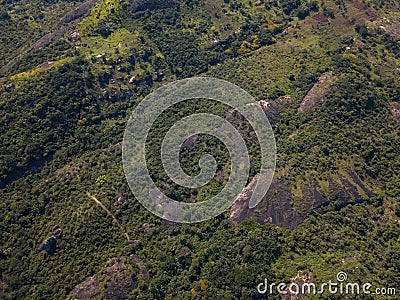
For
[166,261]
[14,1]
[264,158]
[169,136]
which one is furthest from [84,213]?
[14,1]

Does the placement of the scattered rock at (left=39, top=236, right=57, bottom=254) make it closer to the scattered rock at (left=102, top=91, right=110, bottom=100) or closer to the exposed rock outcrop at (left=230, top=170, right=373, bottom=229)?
the exposed rock outcrop at (left=230, top=170, right=373, bottom=229)

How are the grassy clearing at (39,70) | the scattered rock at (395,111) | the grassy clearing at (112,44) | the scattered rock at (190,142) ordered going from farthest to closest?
the grassy clearing at (112,44)
the grassy clearing at (39,70)
the scattered rock at (395,111)
the scattered rock at (190,142)

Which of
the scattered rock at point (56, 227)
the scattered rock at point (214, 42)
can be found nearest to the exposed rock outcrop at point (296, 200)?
the scattered rock at point (56, 227)

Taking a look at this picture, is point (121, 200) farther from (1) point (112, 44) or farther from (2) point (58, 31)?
(2) point (58, 31)

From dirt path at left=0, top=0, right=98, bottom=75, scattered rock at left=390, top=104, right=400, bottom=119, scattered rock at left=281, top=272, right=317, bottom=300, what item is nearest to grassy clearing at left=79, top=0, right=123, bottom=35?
dirt path at left=0, top=0, right=98, bottom=75

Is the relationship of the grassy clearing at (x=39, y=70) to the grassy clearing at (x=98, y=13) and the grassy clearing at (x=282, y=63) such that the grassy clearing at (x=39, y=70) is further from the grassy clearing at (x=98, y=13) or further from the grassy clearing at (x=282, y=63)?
the grassy clearing at (x=282, y=63)
